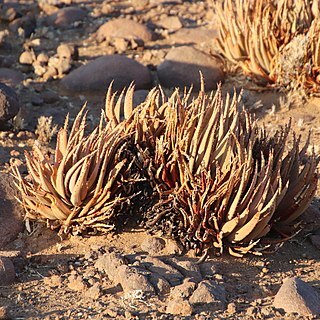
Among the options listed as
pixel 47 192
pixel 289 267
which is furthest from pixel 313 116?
pixel 47 192

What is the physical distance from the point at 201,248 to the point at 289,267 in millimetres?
625

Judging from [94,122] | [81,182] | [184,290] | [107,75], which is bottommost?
[94,122]

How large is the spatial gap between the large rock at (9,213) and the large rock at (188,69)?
3.22m

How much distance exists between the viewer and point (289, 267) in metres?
4.71

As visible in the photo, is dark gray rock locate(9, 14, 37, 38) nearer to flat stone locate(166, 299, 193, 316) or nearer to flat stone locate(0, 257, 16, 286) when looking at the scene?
flat stone locate(0, 257, 16, 286)

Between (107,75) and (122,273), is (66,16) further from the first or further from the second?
(122,273)

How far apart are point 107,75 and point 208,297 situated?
4.26 m

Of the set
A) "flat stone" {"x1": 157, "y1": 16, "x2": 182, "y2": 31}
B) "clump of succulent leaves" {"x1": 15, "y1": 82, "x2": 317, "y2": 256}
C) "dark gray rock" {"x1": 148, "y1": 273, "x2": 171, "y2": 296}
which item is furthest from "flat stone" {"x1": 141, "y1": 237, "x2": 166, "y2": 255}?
"flat stone" {"x1": 157, "y1": 16, "x2": 182, "y2": 31}

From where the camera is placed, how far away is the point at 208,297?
160 inches

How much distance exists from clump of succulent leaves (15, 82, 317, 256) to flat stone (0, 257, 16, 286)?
1.80 ft

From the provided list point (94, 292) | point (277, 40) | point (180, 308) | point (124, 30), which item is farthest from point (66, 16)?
point (180, 308)

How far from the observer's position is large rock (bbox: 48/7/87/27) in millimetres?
9734

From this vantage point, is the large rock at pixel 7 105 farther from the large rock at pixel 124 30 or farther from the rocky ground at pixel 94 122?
the large rock at pixel 124 30

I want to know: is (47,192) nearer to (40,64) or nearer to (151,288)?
(151,288)
